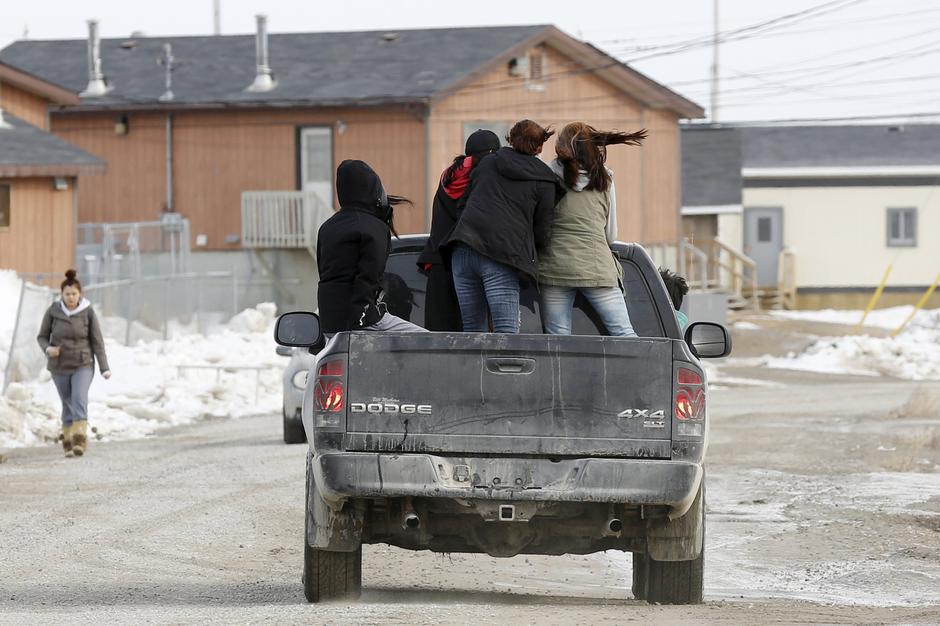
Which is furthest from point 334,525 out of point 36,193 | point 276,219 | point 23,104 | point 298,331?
point 276,219

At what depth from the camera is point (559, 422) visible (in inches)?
310

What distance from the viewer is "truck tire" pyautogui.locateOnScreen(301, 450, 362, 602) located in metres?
8.63

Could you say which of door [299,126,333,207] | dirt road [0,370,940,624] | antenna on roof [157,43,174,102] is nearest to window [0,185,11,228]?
antenna on roof [157,43,174,102]

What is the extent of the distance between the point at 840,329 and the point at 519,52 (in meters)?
11.5

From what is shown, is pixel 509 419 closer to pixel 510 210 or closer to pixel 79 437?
pixel 510 210

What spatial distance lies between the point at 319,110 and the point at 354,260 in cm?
3272

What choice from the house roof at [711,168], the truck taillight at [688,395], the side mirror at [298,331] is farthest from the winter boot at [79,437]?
the house roof at [711,168]

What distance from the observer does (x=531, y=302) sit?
30.2 feet

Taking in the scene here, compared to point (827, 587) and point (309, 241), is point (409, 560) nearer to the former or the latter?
point (827, 587)

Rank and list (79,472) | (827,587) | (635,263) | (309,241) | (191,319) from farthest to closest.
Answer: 1. (309,241)
2. (191,319)
3. (79,472)
4. (827,587)
5. (635,263)

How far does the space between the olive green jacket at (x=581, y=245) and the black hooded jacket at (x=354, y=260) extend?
2.70ft

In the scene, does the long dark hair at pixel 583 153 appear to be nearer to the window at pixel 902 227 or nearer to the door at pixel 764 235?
the door at pixel 764 235

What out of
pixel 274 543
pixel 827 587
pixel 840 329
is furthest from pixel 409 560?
pixel 840 329

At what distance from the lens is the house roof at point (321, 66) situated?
40812 millimetres
